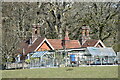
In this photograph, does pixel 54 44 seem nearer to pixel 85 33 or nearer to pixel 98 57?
pixel 85 33

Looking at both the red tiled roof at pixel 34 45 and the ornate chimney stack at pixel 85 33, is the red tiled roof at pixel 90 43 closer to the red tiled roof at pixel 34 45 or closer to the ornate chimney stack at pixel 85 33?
the ornate chimney stack at pixel 85 33

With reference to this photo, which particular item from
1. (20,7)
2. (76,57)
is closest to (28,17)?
(20,7)

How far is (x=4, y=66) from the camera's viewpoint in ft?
88.4

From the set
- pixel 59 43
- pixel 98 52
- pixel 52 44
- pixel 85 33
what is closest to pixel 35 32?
pixel 52 44

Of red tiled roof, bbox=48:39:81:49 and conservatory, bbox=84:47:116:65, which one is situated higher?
red tiled roof, bbox=48:39:81:49

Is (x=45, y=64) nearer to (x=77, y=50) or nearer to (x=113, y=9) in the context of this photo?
(x=77, y=50)

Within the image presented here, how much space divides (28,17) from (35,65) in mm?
14896

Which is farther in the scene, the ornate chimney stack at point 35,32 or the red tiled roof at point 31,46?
the ornate chimney stack at point 35,32

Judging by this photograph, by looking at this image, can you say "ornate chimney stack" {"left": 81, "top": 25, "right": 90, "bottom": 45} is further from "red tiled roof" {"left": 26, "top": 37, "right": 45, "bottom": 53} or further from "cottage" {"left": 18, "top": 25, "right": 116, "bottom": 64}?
"red tiled roof" {"left": 26, "top": 37, "right": 45, "bottom": 53}

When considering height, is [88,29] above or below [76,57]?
above

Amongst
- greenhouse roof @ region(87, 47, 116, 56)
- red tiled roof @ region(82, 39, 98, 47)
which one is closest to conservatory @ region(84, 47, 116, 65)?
greenhouse roof @ region(87, 47, 116, 56)

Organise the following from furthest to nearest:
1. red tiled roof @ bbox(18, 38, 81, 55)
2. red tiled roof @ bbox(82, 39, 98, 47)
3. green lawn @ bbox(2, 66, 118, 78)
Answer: red tiled roof @ bbox(82, 39, 98, 47) → red tiled roof @ bbox(18, 38, 81, 55) → green lawn @ bbox(2, 66, 118, 78)

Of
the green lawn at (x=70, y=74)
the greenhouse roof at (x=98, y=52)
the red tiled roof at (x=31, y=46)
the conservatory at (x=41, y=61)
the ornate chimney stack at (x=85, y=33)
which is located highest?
the ornate chimney stack at (x=85, y=33)

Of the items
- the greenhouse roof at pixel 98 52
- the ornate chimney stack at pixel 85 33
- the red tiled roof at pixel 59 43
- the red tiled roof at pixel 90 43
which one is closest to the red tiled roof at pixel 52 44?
the red tiled roof at pixel 59 43
